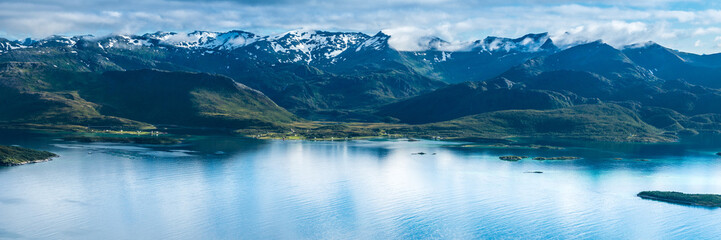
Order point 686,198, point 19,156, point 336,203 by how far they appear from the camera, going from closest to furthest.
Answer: point 336,203
point 686,198
point 19,156

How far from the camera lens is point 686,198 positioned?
137 m

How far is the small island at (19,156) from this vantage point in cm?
17886

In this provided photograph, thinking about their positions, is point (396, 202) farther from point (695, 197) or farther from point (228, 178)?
point (695, 197)

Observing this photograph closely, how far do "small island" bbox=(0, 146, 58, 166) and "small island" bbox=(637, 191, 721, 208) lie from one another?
16790cm

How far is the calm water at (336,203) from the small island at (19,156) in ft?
21.8

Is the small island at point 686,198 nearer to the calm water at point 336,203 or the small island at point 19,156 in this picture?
the calm water at point 336,203

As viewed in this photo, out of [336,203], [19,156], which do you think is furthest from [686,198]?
[19,156]

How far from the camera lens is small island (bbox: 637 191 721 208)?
134 m

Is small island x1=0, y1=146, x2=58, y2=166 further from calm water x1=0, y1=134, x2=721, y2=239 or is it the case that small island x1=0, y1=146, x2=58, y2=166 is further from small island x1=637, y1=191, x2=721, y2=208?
small island x1=637, y1=191, x2=721, y2=208

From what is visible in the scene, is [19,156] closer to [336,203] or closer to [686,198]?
[336,203]

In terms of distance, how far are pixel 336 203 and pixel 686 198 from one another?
7722 centimetres

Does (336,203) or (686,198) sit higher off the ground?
(686,198)

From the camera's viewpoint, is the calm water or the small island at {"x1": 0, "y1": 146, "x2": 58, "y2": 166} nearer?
the calm water

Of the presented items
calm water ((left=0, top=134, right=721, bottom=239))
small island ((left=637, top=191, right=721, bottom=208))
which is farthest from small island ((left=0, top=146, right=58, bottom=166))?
small island ((left=637, top=191, right=721, bottom=208))
